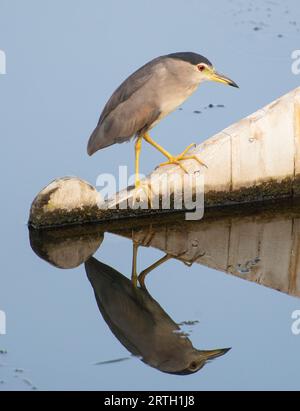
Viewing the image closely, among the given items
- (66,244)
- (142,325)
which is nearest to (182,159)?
(66,244)

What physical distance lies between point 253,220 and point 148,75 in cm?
160

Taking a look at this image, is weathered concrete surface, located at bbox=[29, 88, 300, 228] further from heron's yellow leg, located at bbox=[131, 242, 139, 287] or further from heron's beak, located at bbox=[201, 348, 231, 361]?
heron's beak, located at bbox=[201, 348, 231, 361]

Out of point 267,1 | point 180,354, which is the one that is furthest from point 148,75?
point 267,1

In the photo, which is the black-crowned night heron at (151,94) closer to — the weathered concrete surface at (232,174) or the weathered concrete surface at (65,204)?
the weathered concrete surface at (232,174)

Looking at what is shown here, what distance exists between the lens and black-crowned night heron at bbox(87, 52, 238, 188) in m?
10.8

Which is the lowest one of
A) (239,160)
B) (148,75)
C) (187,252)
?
(187,252)

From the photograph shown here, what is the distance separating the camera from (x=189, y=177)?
10.9 meters

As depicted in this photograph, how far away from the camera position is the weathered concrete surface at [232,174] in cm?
1073

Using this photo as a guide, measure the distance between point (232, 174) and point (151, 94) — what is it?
3.34 ft

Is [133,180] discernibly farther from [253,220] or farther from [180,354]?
[180,354]

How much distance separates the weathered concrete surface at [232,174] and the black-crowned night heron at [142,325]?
0.52 metres

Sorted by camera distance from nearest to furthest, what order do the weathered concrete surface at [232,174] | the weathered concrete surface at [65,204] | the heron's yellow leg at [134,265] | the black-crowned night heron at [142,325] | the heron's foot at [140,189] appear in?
the black-crowned night heron at [142,325]
the heron's yellow leg at [134,265]
the weathered concrete surface at [65,204]
the weathered concrete surface at [232,174]
the heron's foot at [140,189]

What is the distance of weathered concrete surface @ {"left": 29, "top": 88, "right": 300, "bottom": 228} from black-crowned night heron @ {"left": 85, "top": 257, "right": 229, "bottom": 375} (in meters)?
0.52

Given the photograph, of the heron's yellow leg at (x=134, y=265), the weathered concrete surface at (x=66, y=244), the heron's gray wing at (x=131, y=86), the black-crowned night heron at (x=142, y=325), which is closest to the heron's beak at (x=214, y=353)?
the black-crowned night heron at (x=142, y=325)
